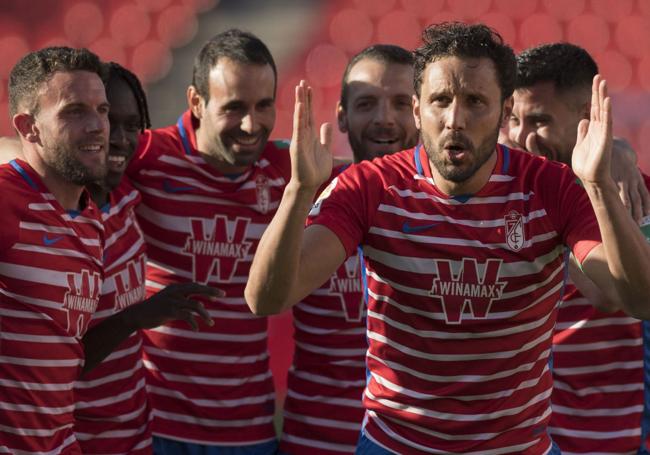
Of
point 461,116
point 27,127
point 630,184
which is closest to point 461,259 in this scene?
point 461,116

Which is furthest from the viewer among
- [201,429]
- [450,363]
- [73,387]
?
[201,429]

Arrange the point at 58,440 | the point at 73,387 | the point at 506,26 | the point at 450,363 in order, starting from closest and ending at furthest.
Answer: the point at 450,363, the point at 58,440, the point at 73,387, the point at 506,26

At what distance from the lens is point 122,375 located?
4.08m

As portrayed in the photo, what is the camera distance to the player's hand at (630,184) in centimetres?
389

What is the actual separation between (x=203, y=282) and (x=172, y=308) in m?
0.52

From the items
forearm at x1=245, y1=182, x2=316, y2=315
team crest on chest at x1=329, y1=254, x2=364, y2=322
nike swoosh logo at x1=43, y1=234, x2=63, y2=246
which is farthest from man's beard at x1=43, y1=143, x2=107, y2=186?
team crest on chest at x1=329, y1=254, x2=364, y2=322

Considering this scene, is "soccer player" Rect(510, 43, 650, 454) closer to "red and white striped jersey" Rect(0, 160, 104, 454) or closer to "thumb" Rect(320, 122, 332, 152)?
"thumb" Rect(320, 122, 332, 152)

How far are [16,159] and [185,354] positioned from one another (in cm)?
111

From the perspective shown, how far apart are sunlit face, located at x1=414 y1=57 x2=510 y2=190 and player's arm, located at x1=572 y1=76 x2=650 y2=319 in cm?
34

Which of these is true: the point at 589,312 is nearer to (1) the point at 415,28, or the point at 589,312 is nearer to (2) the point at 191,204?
(2) the point at 191,204

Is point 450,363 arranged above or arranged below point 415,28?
below

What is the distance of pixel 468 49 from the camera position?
3266 millimetres

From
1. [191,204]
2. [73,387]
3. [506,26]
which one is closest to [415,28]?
[506,26]

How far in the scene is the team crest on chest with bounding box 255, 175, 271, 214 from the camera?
443 centimetres
